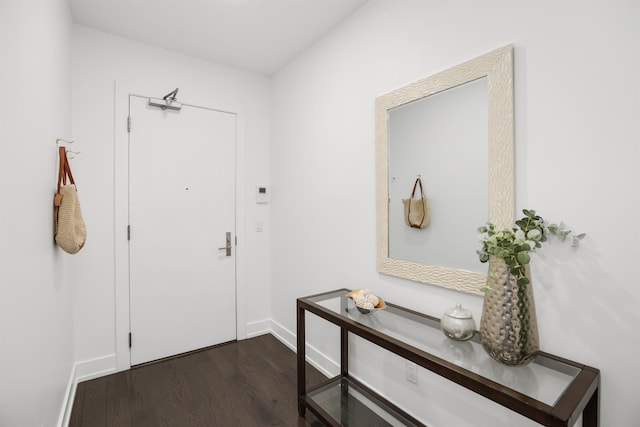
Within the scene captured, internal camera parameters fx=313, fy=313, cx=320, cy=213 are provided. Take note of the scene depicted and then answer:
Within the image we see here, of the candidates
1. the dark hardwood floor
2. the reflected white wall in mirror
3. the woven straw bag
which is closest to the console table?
the dark hardwood floor

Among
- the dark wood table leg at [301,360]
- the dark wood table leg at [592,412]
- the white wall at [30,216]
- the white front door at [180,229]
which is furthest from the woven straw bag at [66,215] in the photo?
the dark wood table leg at [592,412]

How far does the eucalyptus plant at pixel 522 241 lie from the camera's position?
1067 millimetres

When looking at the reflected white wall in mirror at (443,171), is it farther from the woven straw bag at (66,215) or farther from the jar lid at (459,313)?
the woven straw bag at (66,215)

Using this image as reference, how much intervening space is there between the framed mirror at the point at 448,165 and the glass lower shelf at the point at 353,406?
0.80 metres

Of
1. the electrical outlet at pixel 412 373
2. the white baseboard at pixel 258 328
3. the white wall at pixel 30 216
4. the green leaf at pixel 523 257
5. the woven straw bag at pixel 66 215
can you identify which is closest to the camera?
the white wall at pixel 30 216

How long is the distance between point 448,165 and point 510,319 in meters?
0.76

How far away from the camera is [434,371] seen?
3.90 feet

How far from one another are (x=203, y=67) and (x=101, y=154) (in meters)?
1.12

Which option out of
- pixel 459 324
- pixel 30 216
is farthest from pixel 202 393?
pixel 459 324

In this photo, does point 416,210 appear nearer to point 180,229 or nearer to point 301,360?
point 301,360

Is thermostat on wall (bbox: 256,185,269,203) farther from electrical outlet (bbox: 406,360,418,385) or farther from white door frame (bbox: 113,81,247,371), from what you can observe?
electrical outlet (bbox: 406,360,418,385)

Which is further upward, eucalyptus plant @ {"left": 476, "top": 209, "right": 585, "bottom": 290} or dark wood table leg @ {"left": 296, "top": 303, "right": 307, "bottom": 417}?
eucalyptus plant @ {"left": 476, "top": 209, "right": 585, "bottom": 290}

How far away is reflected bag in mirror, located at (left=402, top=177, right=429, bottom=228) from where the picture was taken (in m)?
1.66

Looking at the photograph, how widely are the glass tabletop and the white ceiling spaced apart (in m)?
1.90
